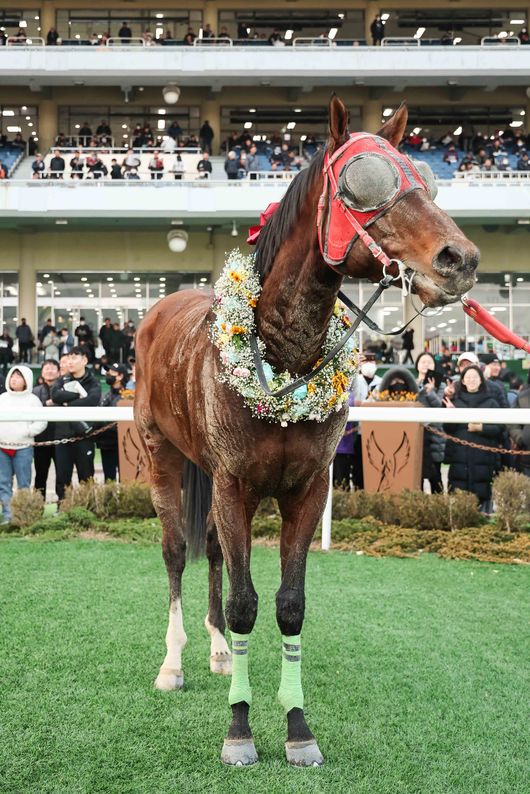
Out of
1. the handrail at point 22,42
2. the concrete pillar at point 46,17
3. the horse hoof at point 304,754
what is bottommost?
the horse hoof at point 304,754

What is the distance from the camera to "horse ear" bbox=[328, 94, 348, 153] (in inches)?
104

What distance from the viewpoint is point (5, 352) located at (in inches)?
896

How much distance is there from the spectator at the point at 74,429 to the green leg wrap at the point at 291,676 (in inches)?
225

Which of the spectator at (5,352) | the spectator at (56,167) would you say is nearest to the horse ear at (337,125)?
the spectator at (5,352)

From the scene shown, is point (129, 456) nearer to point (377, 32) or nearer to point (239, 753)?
point (239, 753)

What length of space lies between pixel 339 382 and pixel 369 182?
83 cm

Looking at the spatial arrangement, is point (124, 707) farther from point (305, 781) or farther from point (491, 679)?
point (491, 679)

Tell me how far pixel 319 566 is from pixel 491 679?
260 centimetres

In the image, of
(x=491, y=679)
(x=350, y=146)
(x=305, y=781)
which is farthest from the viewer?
(x=491, y=679)

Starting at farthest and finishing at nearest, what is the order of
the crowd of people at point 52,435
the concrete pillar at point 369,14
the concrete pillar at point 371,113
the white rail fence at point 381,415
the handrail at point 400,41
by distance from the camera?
the concrete pillar at point 369,14, the concrete pillar at point 371,113, the handrail at point 400,41, the crowd of people at point 52,435, the white rail fence at point 381,415

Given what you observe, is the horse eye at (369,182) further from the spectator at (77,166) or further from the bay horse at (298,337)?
the spectator at (77,166)

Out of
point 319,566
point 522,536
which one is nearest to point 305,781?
point 319,566

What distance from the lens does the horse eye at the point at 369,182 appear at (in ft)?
8.35

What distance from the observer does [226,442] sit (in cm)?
308
